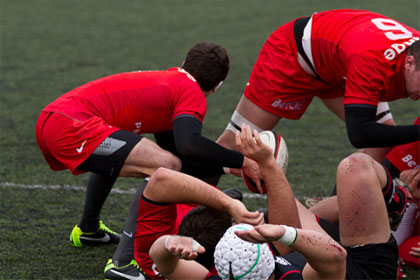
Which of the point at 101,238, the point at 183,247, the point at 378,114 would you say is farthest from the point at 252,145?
the point at 378,114

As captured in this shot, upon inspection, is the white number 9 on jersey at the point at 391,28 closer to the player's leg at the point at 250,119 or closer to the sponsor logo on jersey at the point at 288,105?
the sponsor logo on jersey at the point at 288,105

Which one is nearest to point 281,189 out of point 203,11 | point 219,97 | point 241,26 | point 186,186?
point 186,186

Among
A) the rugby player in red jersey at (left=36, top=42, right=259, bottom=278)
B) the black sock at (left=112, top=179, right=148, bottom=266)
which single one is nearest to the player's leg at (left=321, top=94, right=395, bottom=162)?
the rugby player in red jersey at (left=36, top=42, right=259, bottom=278)

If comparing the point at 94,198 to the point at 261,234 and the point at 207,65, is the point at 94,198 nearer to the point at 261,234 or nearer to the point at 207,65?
the point at 207,65

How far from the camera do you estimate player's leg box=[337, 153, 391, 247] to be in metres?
3.71

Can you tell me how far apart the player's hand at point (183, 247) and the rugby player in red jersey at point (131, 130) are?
1050 millimetres

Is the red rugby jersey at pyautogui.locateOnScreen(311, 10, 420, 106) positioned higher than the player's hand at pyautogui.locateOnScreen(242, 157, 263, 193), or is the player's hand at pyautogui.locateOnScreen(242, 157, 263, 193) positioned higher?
the red rugby jersey at pyautogui.locateOnScreen(311, 10, 420, 106)

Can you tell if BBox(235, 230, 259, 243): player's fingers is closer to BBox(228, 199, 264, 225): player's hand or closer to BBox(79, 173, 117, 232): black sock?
BBox(228, 199, 264, 225): player's hand

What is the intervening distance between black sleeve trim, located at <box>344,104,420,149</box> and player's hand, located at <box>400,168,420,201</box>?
8.4 inches

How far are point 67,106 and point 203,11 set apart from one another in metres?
9.33

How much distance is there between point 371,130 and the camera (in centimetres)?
446

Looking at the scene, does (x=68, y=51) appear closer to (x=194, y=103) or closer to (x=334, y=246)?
(x=194, y=103)

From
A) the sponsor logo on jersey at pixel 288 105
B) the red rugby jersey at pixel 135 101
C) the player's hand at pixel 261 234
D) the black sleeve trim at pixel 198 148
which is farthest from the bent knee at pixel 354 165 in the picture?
the sponsor logo on jersey at pixel 288 105

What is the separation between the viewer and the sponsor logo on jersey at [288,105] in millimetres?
5371
